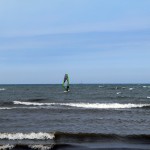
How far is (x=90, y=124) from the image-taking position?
25.5 m

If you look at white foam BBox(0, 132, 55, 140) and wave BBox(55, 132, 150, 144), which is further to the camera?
white foam BBox(0, 132, 55, 140)

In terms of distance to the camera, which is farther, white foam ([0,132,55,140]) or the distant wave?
white foam ([0,132,55,140])

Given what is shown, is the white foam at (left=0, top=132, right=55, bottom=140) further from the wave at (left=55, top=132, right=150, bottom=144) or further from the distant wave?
the wave at (left=55, top=132, right=150, bottom=144)

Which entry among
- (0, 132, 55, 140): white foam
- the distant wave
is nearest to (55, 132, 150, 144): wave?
the distant wave

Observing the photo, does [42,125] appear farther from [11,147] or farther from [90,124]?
[11,147]

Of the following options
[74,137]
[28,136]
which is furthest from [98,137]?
[28,136]

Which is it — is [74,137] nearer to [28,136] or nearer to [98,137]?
[98,137]

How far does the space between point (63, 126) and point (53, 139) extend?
5074mm

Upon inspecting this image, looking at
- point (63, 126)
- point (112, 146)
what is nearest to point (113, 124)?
point (63, 126)

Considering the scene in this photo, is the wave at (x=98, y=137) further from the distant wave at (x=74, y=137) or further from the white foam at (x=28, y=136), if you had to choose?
the white foam at (x=28, y=136)

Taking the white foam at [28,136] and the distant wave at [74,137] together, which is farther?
the white foam at [28,136]

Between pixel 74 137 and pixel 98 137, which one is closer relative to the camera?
pixel 74 137

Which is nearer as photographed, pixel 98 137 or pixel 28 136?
pixel 28 136

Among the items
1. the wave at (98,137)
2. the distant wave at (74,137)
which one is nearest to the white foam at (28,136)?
the distant wave at (74,137)
